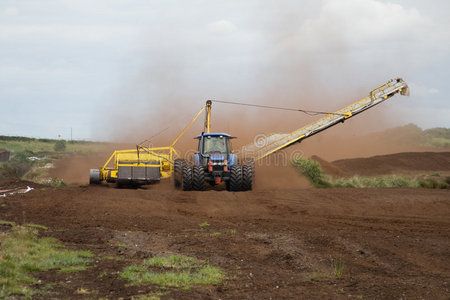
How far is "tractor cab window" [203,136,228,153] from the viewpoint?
99.7 feet

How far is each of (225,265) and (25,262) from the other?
3.84 meters

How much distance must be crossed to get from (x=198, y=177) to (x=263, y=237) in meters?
13.4

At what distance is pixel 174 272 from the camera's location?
10.7 metres

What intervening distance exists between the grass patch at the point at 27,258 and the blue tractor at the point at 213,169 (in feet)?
44.9

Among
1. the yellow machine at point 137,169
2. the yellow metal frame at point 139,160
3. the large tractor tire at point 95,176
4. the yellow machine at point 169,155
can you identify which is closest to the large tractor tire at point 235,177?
the yellow machine at point 169,155

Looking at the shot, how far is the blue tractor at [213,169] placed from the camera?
28.4 metres

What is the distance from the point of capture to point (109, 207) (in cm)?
2150

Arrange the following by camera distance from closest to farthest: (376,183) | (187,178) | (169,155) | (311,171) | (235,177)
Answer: (187,178)
(235,177)
(169,155)
(376,183)
(311,171)

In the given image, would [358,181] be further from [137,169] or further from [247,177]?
[137,169]

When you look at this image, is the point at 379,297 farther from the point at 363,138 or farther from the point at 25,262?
the point at 363,138

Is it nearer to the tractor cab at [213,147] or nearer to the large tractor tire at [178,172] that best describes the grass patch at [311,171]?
the tractor cab at [213,147]

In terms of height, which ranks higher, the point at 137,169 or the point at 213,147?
the point at 213,147

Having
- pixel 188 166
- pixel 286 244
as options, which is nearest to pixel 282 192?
pixel 188 166

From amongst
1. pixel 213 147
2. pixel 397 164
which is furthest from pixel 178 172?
pixel 397 164
